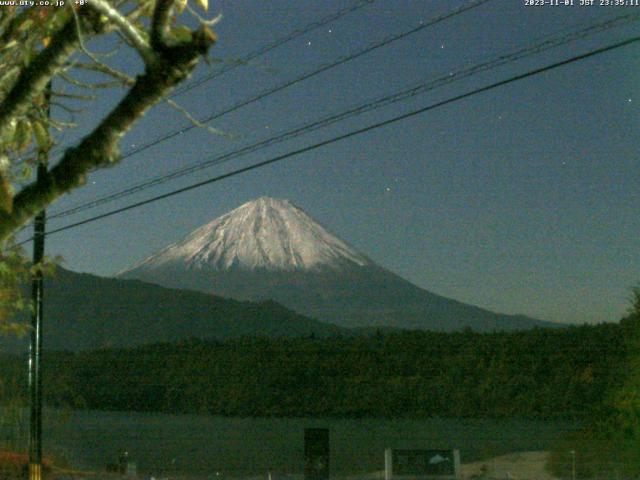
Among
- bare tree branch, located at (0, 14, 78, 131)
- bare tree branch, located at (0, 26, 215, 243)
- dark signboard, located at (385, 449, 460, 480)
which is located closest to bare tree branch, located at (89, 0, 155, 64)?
bare tree branch, located at (0, 26, 215, 243)

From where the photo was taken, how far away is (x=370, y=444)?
21109 mm

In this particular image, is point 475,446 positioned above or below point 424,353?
below

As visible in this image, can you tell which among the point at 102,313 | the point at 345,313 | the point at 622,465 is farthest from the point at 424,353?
the point at 345,313

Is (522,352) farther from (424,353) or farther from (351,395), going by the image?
(351,395)

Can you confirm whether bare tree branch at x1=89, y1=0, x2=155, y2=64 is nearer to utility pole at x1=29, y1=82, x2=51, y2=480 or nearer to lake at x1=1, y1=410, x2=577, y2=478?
utility pole at x1=29, y1=82, x2=51, y2=480

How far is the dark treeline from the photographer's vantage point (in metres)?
19.9

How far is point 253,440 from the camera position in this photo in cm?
2259

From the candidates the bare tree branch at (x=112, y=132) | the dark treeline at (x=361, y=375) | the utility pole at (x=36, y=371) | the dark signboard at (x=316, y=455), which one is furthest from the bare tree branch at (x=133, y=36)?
the dark treeline at (x=361, y=375)

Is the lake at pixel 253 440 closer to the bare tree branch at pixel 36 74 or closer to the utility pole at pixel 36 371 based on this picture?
the utility pole at pixel 36 371

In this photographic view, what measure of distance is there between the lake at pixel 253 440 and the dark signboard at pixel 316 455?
750 centimetres

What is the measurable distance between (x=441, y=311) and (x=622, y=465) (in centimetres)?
2702

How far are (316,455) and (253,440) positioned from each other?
10280mm

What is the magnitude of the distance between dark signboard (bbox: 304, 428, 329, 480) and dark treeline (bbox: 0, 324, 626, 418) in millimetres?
7370

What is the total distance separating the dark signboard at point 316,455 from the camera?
12438 millimetres
